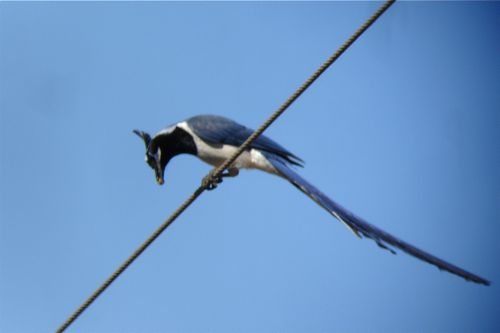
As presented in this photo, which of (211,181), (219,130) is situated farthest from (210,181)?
(219,130)

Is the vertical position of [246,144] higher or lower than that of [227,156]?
Result: lower

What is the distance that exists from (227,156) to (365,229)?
2046 mm

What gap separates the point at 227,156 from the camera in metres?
5.13

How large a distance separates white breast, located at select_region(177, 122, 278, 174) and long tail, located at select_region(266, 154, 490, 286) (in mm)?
404

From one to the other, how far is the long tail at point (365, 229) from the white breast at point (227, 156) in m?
0.40

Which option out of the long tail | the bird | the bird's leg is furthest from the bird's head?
the long tail

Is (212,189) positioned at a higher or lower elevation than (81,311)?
higher

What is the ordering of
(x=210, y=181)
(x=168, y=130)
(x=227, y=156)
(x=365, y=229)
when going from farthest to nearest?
(x=168, y=130), (x=227, y=156), (x=210, y=181), (x=365, y=229)

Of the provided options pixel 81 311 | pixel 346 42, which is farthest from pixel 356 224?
pixel 81 311

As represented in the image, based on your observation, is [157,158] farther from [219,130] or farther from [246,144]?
[246,144]

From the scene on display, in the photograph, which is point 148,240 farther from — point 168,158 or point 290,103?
point 168,158

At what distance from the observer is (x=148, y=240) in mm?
3572

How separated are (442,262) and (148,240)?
158cm

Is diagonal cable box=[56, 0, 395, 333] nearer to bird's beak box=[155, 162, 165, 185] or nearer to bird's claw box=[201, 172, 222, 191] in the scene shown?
bird's claw box=[201, 172, 222, 191]
